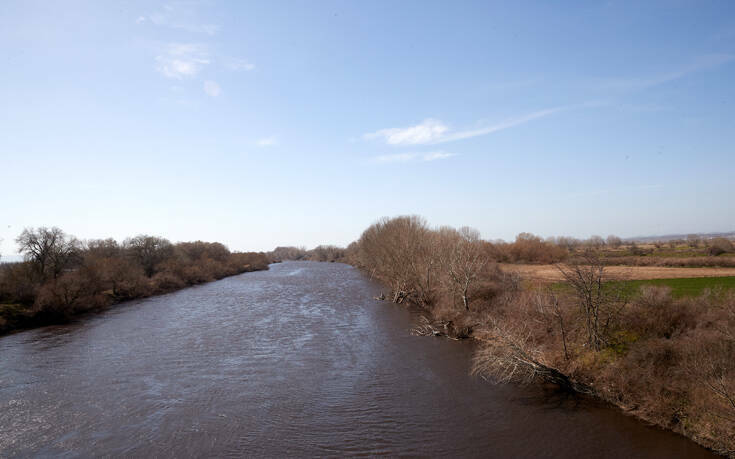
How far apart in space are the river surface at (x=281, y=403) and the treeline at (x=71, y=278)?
5854mm

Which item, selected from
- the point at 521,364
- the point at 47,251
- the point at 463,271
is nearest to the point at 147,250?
the point at 47,251

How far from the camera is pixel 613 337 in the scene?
657 inches

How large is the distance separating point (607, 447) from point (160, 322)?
104 ft

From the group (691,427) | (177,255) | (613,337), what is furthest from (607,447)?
(177,255)

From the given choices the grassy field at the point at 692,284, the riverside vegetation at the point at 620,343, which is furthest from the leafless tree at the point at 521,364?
the grassy field at the point at 692,284

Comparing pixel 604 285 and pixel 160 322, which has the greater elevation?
pixel 604 285

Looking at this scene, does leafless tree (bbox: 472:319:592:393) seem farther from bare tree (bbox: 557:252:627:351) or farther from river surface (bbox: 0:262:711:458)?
bare tree (bbox: 557:252:627:351)

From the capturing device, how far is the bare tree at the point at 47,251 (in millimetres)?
38438

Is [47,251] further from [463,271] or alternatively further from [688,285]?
[688,285]

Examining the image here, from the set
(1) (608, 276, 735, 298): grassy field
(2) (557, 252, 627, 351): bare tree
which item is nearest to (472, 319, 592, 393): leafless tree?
(2) (557, 252, 627, 351): bare tree

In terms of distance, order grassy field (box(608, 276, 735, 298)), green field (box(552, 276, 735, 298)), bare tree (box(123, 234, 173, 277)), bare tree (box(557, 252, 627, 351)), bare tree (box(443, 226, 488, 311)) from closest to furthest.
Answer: bare tree (box(557, 252, 627, 351)) < green field (box(552, 276, 735, 298)) < grassy field (box(608, 276, 735, 298)) < bare tree (box(443, 226, 488, 311)) < bare tree (box(123, 234, 173, 277))

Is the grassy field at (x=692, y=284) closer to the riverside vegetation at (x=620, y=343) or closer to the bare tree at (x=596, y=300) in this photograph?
the riverside vegetation at (x=620, y=343)

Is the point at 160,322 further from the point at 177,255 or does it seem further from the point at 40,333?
the point at 177,255

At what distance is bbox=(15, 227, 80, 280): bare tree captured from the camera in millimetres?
38438
